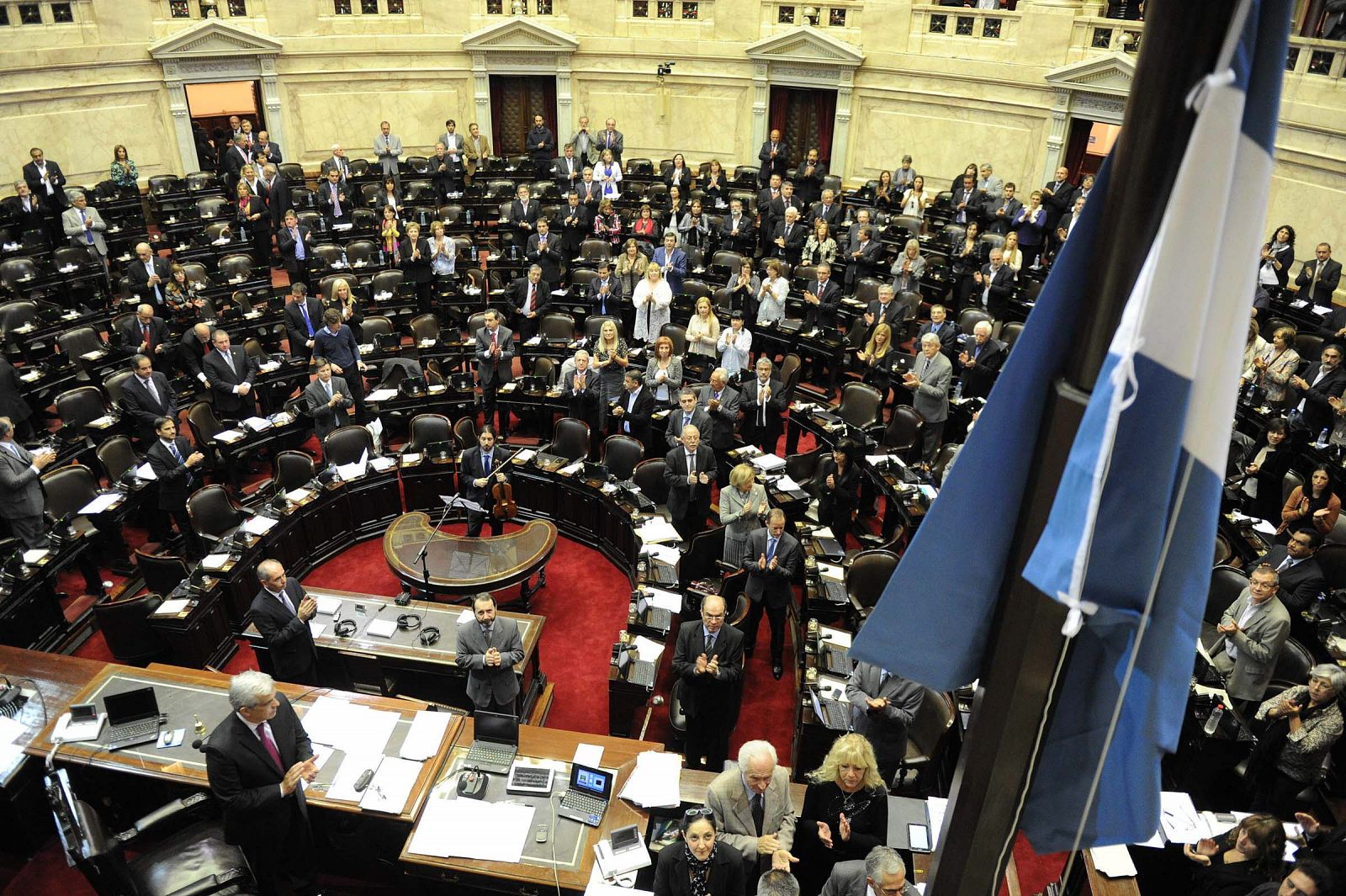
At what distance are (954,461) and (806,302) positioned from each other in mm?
12695

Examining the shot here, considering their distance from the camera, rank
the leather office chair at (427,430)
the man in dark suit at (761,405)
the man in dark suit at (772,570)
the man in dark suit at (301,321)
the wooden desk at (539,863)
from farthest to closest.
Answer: the man in dark suit at (301,321)
the leather office chair at (427,430)
the man in dark suit at (761,405)
the man in dark suit at (772,570)
the wooden desk at (539,863)

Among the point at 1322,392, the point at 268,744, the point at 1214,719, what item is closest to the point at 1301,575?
the point at 1214,719

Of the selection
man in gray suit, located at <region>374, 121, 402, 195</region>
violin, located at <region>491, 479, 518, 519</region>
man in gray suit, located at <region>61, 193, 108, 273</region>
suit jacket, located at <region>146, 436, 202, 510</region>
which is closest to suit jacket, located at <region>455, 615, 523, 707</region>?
violin, located at <region>491, 479, 518, 519</region>

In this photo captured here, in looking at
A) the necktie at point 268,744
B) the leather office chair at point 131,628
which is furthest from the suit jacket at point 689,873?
the leather office chair at point 131,628

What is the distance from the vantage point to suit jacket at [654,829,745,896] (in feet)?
17.7

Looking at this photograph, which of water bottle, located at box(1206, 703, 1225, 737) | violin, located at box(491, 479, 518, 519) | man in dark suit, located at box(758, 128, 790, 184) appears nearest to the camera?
water bottle, located at box(1206, 703, 1225, 737)

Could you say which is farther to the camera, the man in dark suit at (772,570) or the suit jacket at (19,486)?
the suit jacket at (19,486)

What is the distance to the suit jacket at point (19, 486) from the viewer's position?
8.98 m

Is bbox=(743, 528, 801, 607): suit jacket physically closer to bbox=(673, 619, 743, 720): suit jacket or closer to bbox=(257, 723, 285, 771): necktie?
bbox=(673, 619, 743, 720): suit jacket

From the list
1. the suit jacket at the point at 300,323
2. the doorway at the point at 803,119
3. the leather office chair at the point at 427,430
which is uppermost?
the doorway at the point at 803,119

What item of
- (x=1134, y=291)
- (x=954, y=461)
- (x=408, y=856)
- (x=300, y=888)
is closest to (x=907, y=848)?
(x=408, y=856)

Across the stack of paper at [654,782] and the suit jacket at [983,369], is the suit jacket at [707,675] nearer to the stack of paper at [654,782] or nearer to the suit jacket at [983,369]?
the stack of paper at [654,782]

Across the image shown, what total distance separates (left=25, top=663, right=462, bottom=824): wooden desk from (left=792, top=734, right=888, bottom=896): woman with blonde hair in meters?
2.75

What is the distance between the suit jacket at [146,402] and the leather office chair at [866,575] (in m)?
8.62
